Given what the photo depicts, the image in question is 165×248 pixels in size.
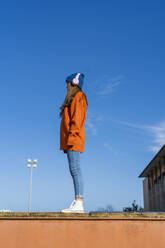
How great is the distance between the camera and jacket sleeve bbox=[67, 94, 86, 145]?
4469 millimetres

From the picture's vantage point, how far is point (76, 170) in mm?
4422

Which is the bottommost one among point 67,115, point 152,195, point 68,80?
point 152,195

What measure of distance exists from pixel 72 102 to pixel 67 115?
25 cm
